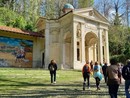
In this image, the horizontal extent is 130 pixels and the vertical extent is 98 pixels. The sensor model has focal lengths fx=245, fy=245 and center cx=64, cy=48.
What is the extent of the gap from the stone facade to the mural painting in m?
2.61

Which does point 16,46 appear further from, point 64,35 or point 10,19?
point 10,19

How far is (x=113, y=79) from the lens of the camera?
816cm

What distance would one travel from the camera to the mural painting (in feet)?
113

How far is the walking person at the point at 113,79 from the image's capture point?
320 inches

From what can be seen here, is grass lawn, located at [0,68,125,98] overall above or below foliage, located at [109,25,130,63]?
below

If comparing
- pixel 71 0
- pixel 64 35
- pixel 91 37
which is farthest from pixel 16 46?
pixel 71 0

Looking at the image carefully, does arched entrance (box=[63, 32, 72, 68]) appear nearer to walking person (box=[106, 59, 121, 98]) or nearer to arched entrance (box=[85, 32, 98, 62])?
arched entrance (box=[85, 32, 98, 62])

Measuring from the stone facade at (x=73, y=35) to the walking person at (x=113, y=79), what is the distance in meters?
25.5

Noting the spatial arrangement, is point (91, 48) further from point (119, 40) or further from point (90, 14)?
point (119, 40)

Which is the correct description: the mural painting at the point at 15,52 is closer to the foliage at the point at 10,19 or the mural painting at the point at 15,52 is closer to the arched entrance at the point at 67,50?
the arched entrance at the point at 67,50

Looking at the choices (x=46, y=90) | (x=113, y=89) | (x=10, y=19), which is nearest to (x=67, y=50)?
(x=10, y=19)

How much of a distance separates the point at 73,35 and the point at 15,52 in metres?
8.77

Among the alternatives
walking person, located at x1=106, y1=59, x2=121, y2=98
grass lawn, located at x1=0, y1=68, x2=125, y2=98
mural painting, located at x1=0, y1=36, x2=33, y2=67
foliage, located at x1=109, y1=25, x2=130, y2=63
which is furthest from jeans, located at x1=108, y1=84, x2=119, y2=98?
foliage, located at x1=109, y1=25, x2=130, y2=63

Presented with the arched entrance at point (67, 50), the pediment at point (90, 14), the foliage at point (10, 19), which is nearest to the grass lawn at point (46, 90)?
the pediment at point (90, 14)
